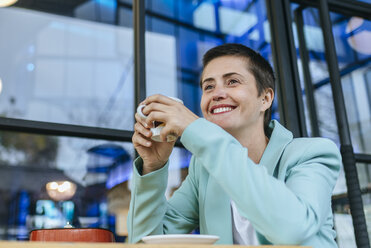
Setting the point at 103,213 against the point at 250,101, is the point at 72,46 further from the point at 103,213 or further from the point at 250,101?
the point at 250,101

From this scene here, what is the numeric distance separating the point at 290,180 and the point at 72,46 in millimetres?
1636

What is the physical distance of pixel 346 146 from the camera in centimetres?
239

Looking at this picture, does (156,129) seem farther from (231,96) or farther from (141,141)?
(231,96)

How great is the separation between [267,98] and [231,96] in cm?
23

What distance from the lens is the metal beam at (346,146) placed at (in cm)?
221

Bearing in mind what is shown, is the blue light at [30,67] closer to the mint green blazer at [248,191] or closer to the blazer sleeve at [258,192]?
the mint green blazer at [248,191]

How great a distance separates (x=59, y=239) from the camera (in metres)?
1.15

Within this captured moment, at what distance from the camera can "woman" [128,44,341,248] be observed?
2.83 feet

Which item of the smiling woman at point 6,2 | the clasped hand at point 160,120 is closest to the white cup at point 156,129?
the clasped hand at point 160,120

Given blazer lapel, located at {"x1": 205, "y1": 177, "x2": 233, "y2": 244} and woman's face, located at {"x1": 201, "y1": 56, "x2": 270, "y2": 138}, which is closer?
blazer lapel, located at {"x1": 205, "y1": 177, "x2": 233, "y2": 244}

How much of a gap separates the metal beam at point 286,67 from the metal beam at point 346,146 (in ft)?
0.66

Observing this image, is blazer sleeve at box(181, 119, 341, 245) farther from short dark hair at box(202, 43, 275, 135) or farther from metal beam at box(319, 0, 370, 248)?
metal beam at box(319, 0, 370, 248)

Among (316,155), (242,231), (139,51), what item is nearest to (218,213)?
(242,231)

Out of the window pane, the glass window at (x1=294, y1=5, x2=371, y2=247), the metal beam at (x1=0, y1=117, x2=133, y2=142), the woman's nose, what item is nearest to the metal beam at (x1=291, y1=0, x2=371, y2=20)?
the glass window at (x1=294, y1=5, x2=371, y2=247)
